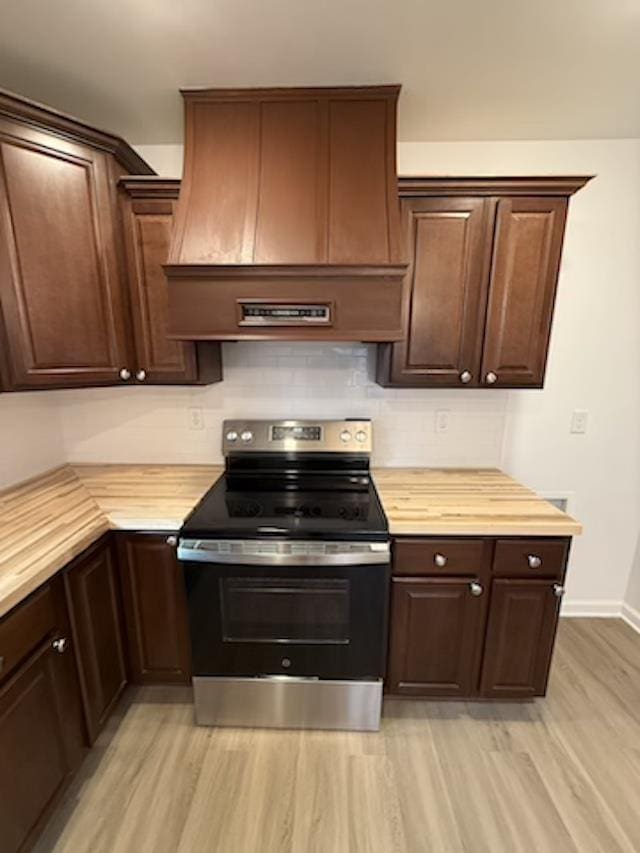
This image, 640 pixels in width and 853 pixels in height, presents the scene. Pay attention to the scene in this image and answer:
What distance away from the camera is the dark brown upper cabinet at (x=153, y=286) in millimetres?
1692

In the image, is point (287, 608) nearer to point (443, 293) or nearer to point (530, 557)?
point (530, 557)

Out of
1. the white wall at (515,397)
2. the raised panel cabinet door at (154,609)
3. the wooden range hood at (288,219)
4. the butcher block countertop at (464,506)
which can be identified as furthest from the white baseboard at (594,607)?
the raised panel cabinet door at (154,609)

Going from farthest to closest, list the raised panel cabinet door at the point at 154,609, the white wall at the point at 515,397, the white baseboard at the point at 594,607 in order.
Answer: the white baseboard at the point at 594,607 → the white wall at the point at 515,397 → the raised panel cabinet door at the point at 154,609

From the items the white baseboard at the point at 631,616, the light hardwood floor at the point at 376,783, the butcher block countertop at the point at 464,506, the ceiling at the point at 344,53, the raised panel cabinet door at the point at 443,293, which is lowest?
the light hardwood floor at the point at 376,783

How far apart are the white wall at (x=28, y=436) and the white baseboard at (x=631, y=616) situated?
3.47 metres

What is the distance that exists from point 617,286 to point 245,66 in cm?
203

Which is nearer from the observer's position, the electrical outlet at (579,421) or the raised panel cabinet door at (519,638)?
the raised panel cabinet door at (519,638)

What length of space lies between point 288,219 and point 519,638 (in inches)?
77.4

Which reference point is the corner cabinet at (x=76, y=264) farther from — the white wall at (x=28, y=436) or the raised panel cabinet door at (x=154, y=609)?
the raised panel cabinet door at (x=154, y=609)

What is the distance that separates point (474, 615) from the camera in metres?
1.67

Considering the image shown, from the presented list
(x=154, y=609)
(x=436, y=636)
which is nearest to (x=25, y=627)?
(x=154, y=609)

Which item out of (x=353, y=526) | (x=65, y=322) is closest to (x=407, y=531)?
(x=353, y=526)

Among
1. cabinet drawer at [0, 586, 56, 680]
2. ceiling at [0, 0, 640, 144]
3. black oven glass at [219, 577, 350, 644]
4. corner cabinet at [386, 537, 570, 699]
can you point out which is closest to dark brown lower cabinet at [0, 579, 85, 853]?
cabinet drawer at [0, 586, 56, 680]

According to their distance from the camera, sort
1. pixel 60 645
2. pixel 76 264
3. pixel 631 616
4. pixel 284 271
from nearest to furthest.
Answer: pixel 60 645 < pixel 284 271 < pixel 76 264 < pixel 631 616
